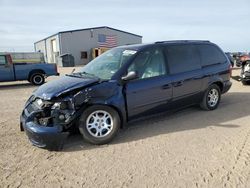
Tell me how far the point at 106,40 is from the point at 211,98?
40123 millimetres

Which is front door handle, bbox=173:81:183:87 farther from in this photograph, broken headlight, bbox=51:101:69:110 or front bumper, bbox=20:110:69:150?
front bumper, bbox=20:110:69:150

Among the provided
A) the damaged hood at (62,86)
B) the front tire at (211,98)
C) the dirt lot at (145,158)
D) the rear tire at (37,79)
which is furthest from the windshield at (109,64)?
the rear tire at (37,79)

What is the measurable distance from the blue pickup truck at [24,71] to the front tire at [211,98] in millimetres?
10427

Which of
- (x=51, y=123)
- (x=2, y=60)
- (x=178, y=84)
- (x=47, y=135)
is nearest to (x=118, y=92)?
(x=51, y=123)

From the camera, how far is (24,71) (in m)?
14.5

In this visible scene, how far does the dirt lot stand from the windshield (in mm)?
1213

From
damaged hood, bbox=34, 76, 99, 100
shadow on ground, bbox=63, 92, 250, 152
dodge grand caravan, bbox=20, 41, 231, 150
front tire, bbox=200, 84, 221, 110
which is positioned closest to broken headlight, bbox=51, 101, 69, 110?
dodge grand caravan, bbox=20, 41, 231, 150

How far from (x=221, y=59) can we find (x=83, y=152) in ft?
14.9

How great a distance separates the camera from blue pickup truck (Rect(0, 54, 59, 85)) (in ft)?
45.9

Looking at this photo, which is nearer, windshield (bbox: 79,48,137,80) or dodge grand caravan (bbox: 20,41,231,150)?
dodge grand caravan (bbox: 20,41,231,150)

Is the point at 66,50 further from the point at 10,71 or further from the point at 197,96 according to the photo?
the point at 197,96

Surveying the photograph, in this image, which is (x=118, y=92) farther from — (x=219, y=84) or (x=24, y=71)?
(x=24, y=71)

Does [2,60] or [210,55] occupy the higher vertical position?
[210,55]

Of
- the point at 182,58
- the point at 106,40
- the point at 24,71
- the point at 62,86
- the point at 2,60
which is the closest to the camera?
the point at 62,86
